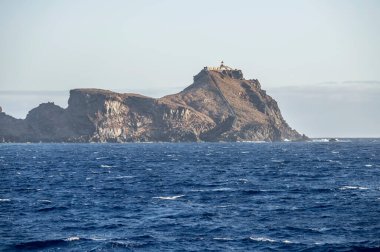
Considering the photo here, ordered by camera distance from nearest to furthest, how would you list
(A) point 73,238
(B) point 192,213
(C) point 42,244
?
(C) point 42,244, (A) point 73,238, (B) point 192,213

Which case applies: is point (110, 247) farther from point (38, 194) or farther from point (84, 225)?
point (38, 194)

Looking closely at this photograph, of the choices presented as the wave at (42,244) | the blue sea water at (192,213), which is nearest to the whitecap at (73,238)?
the wave at (42,244)

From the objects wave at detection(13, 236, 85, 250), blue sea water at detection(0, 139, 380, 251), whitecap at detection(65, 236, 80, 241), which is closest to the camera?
wave at detection(13, 236, 85, 250)

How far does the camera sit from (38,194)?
76.9 metres

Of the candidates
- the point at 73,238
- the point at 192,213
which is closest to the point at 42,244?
the point at 73,238

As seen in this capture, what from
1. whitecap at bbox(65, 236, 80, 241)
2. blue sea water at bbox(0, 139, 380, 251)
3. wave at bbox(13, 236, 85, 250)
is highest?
blue sea water at bbox(0, 139, 380, 251)

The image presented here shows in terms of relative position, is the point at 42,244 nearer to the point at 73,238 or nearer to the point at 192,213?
the point at 73,238

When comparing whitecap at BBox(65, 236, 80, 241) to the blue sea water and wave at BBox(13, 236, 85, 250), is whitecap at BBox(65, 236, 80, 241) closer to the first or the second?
wave at BBox(13, 236, 85, 250)

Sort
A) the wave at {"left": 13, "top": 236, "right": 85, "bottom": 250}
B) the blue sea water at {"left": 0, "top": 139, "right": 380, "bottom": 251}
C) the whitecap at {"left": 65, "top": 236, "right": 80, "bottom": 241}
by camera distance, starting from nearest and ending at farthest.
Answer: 1. the wave at {"left": 13, "top": 236, "right": 85, "bottom": 250}
2. the blue sea water at {"left": 0, "top": 139, "right": 380, "bottom": 251}
3. the whitecap at {"left": 65, "top": 236, "right": 80, "bottom": 241}

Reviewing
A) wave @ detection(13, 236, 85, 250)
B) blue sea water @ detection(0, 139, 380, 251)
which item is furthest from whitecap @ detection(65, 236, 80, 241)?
blue sea water @ detection(0, 139, 380, 251)

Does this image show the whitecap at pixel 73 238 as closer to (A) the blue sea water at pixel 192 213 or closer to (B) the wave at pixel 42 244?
(B) the wave at pixel 42 244

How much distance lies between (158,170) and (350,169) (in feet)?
103

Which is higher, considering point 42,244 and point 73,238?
point 73,238

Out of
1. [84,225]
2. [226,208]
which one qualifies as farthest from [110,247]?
[226,208]
